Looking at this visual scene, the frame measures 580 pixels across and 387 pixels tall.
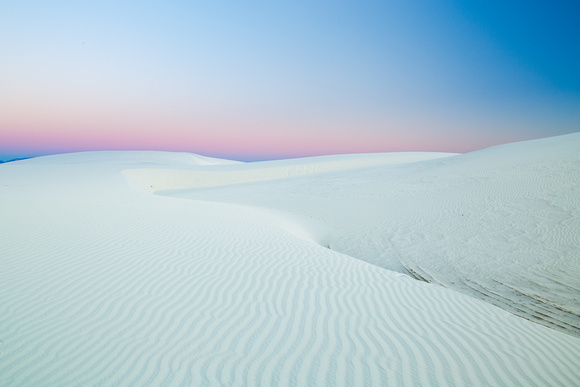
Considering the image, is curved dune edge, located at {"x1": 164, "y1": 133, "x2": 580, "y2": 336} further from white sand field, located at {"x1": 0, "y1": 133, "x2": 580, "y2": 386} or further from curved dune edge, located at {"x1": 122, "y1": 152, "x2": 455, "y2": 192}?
curved dune edge, located at {"x1": 122, "y1": 152, "x2": 455, "y2": 192}

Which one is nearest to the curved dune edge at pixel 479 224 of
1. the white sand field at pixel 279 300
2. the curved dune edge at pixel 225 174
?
the white sand field at pixel 279 300

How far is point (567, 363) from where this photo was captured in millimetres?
3041

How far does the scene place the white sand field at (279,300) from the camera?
8.79ft

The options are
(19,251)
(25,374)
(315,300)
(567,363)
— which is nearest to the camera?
(25,374)

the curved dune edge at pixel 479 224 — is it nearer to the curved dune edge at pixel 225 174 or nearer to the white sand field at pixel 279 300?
the white sand field at pixel 279 300

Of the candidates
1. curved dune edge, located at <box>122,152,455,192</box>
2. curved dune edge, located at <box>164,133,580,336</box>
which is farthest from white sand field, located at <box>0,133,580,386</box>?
curved dune edge, located at <box>122,152,455,192</box>

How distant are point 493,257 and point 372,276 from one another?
4513mm

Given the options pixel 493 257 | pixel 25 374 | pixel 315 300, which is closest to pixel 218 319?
pixel 315 300

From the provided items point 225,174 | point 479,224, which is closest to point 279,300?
point 479,224

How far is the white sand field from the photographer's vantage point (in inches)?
105

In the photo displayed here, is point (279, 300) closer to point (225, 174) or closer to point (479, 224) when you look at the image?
point (479, 224)

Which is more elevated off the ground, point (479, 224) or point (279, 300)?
point (279, 300)

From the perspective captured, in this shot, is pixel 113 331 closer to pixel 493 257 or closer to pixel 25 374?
pixel 25 374

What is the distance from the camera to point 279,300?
4012 mm
